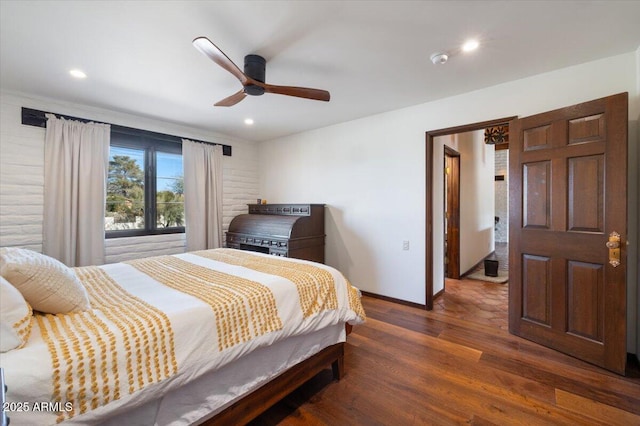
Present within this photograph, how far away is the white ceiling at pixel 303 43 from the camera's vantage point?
1637mm

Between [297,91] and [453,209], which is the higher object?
[297,91]

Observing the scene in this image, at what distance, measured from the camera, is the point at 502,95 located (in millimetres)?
2633

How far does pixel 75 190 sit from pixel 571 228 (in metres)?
4.84

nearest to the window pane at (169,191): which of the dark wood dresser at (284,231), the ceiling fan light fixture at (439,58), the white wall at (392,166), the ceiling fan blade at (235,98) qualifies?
the dark wood dresser at (284,231)

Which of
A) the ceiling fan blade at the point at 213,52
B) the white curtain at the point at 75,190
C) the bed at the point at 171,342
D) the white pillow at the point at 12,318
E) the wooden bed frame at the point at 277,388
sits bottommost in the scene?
the wooden bed frame at the point at 277,388

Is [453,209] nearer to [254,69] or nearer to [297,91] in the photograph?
[297,91]

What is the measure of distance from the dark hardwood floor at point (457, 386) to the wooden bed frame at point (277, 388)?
16cm

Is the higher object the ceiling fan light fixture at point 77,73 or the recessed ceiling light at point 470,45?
the recessed ceiling light at point 470,45

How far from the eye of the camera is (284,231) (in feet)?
11.6

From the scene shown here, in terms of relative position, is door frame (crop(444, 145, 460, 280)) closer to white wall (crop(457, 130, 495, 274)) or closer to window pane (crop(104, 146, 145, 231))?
white wall (crop(457, 130, 495, 274))

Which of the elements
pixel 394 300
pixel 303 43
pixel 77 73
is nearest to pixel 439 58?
pixel 303 43

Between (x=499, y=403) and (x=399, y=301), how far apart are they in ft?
5.59

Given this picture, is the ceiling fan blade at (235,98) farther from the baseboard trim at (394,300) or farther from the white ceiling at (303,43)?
the baseboard trim at (394,300)

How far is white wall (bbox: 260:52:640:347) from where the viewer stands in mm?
2273
